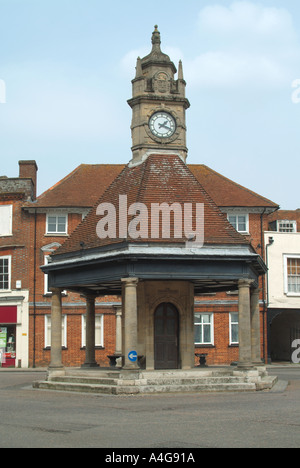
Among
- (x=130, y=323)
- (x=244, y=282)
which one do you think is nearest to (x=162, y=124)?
(x=244, y=282)

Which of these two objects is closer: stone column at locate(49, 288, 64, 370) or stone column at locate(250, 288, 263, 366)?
stone column at locate(49, 288, 64, 370)

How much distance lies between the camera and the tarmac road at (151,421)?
1089 cm

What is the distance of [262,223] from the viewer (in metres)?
43.0

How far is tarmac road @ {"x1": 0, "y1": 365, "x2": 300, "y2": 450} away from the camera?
35.7ft

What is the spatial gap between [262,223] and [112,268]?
22.3 meters

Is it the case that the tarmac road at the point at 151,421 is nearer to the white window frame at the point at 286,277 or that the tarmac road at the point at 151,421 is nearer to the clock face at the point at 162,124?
the clock face at the point at 162,124

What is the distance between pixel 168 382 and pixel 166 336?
134 inches

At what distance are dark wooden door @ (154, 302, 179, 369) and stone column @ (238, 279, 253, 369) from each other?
318 centimetres

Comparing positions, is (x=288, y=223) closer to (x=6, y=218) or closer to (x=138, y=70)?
(x=6, y=218)

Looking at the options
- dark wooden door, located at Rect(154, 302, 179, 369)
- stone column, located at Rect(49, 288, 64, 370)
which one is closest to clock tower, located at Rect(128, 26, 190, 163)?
dark wooden door, located at Rect(154, 302, 179, 369)

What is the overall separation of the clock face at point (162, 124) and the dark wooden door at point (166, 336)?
650 centimetres

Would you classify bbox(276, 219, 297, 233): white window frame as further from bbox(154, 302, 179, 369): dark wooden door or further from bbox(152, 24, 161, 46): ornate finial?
bbox(154, 302, 179, 369): dark wooden door

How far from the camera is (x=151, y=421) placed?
13570 millimetres
